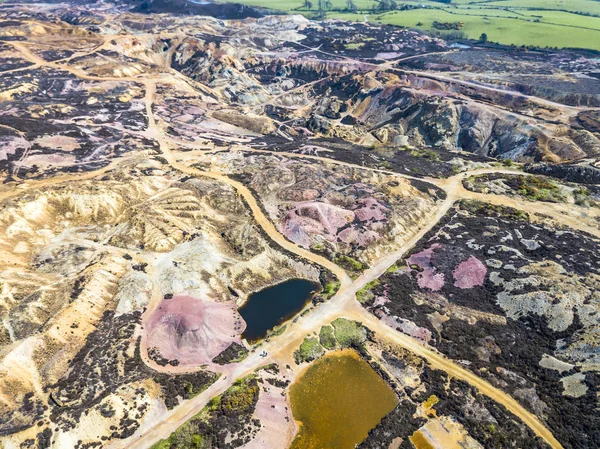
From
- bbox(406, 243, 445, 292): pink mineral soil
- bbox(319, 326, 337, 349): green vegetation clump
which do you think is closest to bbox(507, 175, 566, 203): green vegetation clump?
bbox(406, 243, 445, 292): pink mineral soil

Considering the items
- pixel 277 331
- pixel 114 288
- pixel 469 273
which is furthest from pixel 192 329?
pixel 469 273

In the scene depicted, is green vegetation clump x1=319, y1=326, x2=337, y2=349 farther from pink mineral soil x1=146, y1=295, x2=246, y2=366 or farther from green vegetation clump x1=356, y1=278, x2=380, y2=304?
pink mineral soil x1=146, y1=295, x2=246, y2=366

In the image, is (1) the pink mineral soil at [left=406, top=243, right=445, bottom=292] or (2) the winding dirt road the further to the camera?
(1) the pink mineral soil at [left=406, top=243, right=445, bottom=292]

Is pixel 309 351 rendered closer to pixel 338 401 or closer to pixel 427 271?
pixel 338 401

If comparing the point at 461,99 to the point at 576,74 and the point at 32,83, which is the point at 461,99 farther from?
the point at 32,83

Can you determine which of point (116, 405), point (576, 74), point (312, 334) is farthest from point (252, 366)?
point (576, 74)

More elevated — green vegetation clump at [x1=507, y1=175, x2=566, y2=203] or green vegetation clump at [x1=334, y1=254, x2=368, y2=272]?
green vegetation clump at [x1=507, y1=175, x2=566, y2=203]

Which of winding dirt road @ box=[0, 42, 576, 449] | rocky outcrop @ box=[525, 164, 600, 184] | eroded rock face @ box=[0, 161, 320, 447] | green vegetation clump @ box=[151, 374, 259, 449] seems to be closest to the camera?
green vegetation clump @ box=[151, 374, 259, 449]
